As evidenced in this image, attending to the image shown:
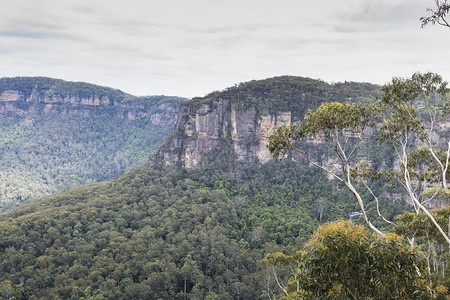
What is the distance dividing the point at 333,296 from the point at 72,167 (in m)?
107

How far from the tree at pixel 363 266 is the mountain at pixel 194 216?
13906mm

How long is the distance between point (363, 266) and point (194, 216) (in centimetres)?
3247

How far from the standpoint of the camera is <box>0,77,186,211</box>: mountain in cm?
9231

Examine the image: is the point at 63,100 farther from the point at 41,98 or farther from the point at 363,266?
the point at 363,266

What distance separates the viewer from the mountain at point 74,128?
92312 mm

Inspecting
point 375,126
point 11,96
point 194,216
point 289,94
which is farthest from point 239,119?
point 11,96

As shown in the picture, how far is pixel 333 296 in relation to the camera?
17.8 feet

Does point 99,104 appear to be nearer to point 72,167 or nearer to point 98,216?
point 72,167

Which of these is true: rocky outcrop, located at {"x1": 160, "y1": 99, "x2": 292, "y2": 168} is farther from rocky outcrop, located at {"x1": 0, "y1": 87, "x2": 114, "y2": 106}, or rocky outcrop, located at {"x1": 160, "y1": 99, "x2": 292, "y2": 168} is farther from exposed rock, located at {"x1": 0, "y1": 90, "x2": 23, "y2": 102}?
exposed rock, located at {"x1": 0, "y1": 90, "x2": 23, "y2": 102}

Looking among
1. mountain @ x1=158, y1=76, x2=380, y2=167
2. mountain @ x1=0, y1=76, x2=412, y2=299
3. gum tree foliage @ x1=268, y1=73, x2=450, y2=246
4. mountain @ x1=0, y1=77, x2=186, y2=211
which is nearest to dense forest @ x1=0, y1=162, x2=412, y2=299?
mountain @ x1=0, y1=76, x2=412, y2=299

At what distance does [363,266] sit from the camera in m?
5.28

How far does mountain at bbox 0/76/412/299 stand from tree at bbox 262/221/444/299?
1391cm

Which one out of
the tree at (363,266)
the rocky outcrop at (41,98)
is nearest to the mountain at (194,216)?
the tree at (363,266)

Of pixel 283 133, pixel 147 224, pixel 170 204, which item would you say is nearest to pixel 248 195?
pixel 170 204
